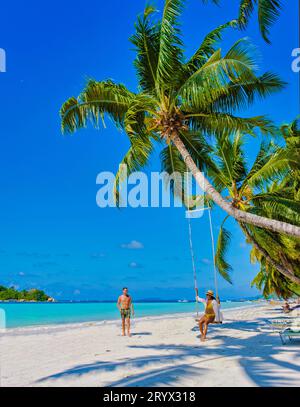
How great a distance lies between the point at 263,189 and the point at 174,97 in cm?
666

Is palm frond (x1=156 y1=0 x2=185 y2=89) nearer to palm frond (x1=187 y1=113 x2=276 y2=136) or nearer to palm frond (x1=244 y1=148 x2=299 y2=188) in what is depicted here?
palm frond (x1=187 y1=113 x2=276 y2=136)

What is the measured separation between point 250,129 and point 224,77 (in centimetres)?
193

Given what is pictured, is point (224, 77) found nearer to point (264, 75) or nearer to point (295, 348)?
point (264, 75)

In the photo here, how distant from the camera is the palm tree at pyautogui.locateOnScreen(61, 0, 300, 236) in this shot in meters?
7.38

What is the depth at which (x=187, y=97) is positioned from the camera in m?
7.63

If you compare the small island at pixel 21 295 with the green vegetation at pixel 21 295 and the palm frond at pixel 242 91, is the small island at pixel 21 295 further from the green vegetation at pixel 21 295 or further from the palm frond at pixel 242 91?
the palm frond at pixel 242 91

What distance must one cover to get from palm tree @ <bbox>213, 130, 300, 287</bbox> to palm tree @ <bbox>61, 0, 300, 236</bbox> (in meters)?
1.19

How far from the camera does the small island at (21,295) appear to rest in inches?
3447

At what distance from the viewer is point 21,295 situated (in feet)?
299

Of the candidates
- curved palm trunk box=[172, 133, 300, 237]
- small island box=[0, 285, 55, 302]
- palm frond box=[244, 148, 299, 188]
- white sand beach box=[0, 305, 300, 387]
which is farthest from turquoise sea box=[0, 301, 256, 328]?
small island box=[0, 285, 55, 302]

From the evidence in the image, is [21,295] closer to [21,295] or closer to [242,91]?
[21,295]

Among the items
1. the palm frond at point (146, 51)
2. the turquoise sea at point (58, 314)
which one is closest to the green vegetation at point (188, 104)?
the palm frond at point (146, 51)

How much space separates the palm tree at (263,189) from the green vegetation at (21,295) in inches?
3232

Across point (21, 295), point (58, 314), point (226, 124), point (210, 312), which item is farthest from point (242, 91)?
point (21, 295)
